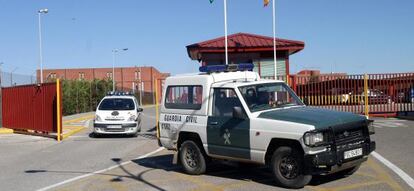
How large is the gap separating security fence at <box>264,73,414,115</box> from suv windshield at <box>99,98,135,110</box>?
25.8 feet

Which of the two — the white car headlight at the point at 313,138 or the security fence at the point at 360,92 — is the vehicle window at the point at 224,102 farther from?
the security fence at the point at 360,92

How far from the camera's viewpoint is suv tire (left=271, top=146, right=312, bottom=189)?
8.54 m

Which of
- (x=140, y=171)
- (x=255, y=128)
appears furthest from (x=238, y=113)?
(x=140, y=171)

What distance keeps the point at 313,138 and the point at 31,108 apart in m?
16.2

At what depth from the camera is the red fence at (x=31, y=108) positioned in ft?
66.0

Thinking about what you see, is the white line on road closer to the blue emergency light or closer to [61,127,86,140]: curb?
the blue emergency light

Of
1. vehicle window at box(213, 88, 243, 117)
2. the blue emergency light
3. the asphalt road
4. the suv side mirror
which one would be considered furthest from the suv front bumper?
the blue emergency light

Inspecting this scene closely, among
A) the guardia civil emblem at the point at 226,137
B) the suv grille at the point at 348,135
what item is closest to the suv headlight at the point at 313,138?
the suv grille at the point at 348,135

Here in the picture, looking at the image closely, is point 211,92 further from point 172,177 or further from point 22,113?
point 22,113

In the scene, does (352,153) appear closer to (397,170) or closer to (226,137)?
(397,170)

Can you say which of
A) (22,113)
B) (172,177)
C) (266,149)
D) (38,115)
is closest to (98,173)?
(172,177)

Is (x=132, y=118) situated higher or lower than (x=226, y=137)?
lower

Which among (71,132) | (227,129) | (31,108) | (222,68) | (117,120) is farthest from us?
(71,132)

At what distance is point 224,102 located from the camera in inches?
A: 395
